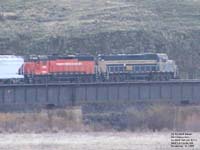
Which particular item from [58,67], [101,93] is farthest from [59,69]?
[101,93]

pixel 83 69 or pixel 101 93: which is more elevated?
pixel 83 69

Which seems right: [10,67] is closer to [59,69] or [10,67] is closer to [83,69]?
[59,69]

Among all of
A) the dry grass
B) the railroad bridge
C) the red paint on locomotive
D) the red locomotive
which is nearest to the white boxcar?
the red locomotive

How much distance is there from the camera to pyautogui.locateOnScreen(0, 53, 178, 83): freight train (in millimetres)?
85750

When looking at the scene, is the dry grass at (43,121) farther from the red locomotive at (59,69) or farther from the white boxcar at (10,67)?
the white boxcar at (10,67)

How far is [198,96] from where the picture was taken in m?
79.5

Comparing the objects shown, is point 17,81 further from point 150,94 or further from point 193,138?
point 193,138

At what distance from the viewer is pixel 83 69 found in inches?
3403

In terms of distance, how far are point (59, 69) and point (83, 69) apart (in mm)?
2039

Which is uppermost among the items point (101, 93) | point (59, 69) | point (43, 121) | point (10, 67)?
point (10, 67)

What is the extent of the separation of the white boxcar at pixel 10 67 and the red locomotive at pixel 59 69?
616mm

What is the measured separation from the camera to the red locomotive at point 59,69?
8575 cm

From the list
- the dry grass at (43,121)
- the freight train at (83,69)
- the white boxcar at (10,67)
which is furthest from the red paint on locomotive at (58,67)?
the dry grass at (43,121)

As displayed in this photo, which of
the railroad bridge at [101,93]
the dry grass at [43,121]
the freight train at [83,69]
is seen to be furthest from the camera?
the freight train at [83,69]
